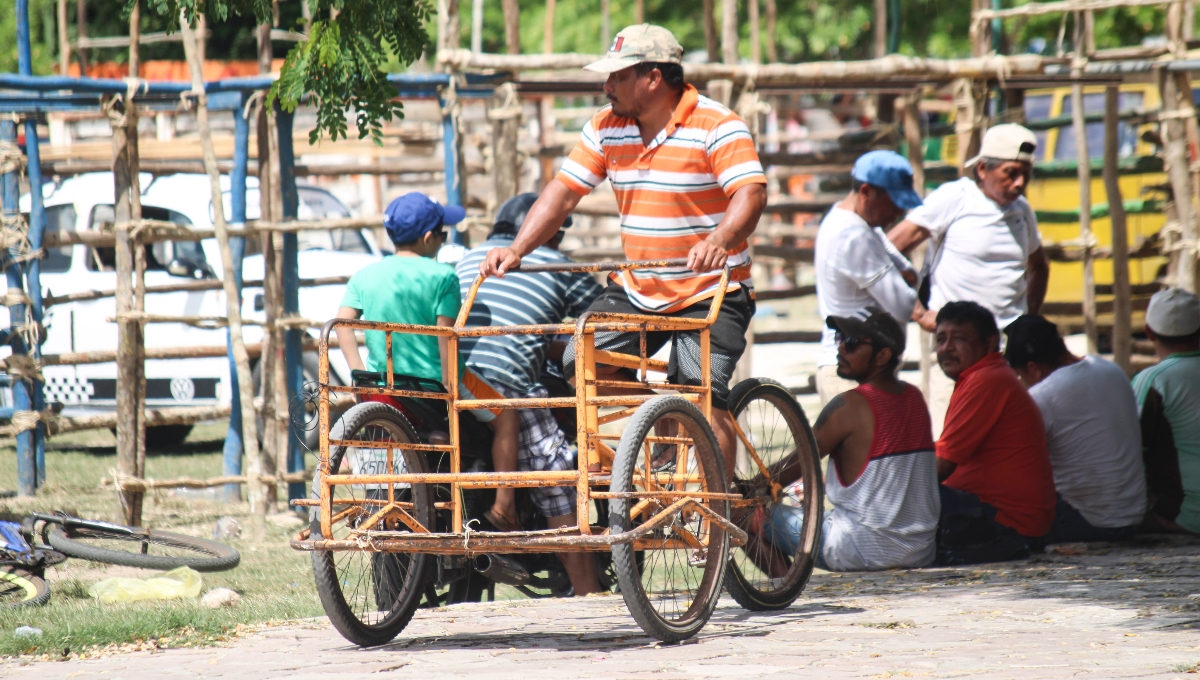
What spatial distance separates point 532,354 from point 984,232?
110 inches

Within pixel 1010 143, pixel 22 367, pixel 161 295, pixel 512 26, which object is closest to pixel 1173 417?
pixel 1010 143

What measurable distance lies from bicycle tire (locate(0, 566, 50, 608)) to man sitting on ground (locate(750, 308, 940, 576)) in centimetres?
306

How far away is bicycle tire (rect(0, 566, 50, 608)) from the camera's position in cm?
508

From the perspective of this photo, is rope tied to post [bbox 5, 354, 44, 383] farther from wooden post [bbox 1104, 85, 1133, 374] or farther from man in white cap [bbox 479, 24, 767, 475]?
wooden post [bbox 1104, 85, 1133, 374]

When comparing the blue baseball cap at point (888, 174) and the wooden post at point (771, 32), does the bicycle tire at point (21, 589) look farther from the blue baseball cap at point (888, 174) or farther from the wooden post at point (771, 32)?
the wooden post at point (771, 32)

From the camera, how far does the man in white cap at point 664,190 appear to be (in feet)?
14.7

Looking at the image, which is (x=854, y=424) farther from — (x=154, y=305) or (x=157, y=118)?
(x=157, y=118)

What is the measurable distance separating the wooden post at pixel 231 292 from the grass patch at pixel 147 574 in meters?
0.20

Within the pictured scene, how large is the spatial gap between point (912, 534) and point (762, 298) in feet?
17.0

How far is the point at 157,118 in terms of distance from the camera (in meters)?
16.8

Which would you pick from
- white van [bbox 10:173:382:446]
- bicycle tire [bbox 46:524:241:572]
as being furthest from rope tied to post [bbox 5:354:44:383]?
bicycle tire [bbox 46:524:241:572]

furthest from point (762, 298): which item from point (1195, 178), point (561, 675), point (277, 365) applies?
point (561, 675)

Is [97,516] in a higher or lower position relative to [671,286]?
lower

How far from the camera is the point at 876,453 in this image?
5.52 metres
